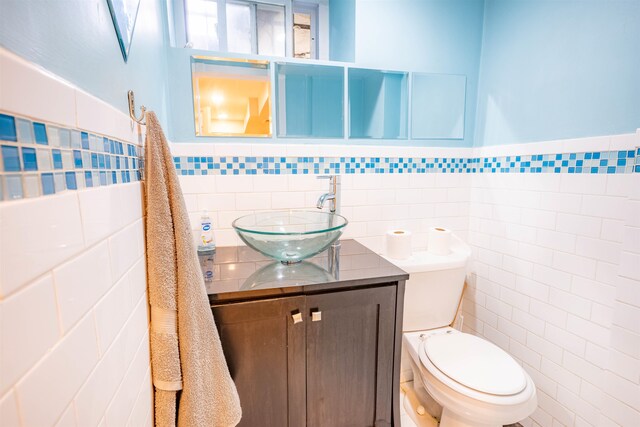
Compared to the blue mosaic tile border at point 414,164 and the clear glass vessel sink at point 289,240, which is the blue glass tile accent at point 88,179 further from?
the blue mosaic tile border at point 414,164

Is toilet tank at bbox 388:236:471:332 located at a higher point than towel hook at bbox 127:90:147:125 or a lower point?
lower

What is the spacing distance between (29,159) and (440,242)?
1.52m

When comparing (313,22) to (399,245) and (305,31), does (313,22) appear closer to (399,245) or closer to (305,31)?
(305,31)

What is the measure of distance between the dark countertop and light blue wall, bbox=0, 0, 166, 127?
578mm

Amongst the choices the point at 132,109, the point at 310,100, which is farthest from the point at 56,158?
the point at 310,100

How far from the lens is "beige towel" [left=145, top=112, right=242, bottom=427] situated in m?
0.69

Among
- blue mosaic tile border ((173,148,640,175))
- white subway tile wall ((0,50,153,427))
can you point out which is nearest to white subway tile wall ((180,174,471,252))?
blue mosaic tile border ((173,148,640,175))

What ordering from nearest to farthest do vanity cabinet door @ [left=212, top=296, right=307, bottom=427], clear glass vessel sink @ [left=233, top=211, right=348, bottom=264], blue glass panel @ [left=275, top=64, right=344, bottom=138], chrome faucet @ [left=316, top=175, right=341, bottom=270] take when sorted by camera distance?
vanity cabinet door @ [left=212, top=296, right=307, bottom=427] → clear glass vessel sink @ [left=233, top=211, right=348, bottom=264] → chrome faucet @ [left=316, top=175, right=341, bottom=270] → blue glass panel @ [left=275, top=64, right=344, bottom=138]

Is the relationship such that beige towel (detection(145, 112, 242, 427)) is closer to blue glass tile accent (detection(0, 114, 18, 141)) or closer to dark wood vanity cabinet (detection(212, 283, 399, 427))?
dark wood vanity cabinet (detection(212, 283, 399, 427))

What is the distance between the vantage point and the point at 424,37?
1.52m

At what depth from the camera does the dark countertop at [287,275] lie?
0.93m

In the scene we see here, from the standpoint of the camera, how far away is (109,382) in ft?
1.62

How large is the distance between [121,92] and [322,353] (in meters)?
0.94

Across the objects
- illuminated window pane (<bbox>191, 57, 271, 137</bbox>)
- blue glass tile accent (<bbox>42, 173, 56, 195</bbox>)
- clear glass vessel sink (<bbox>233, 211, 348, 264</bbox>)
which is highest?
illuminated window pane (<bbox>191, 57, 271, 137</bbox>)
